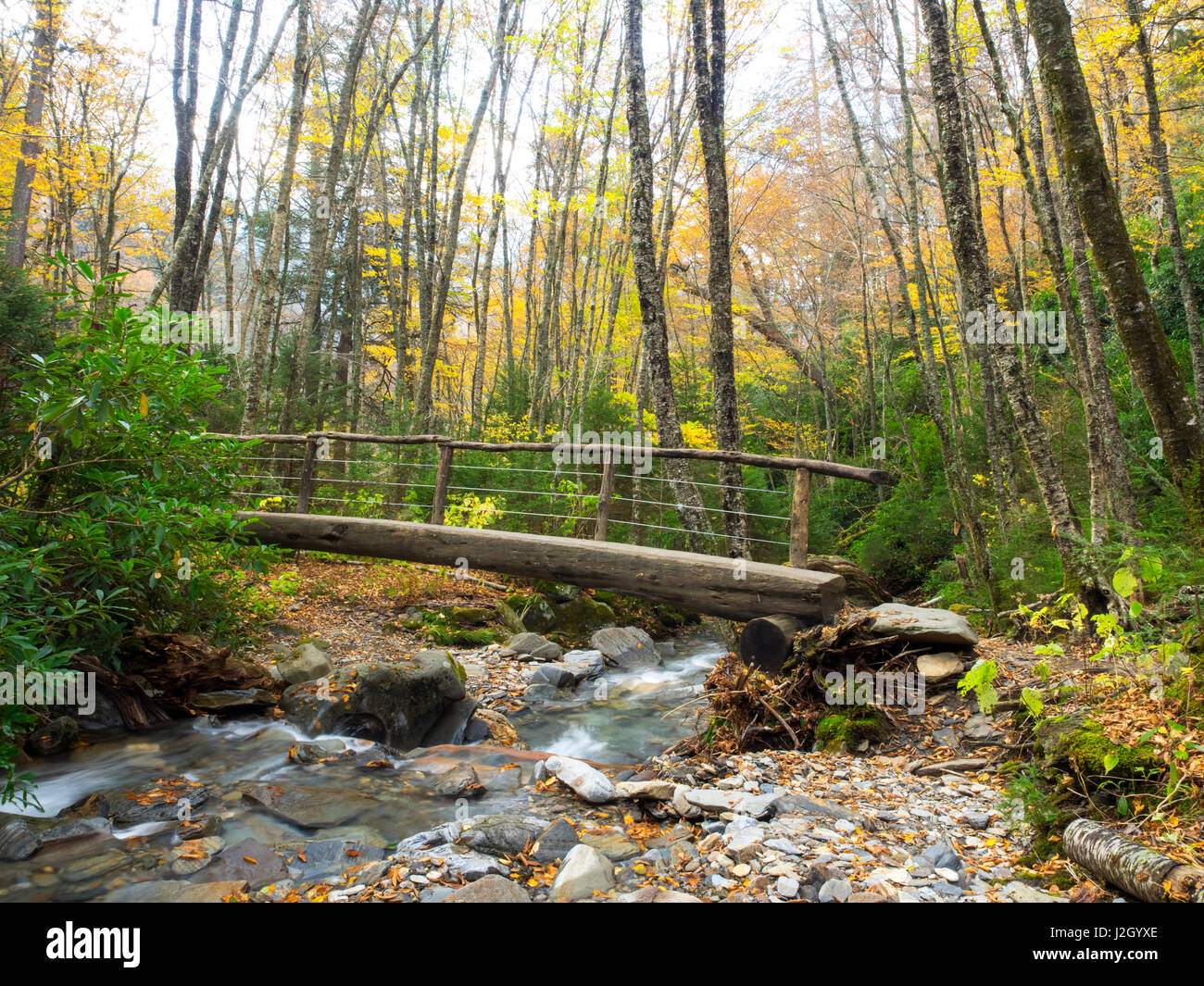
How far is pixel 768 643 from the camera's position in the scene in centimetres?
488

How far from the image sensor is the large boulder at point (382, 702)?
194 inches

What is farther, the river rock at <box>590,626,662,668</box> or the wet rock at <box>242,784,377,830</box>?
the river rock at <box>590,626,662,668</box>

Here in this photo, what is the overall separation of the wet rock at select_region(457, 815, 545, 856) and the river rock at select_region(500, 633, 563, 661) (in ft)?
12.5

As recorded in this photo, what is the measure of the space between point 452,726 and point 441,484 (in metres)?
3.44

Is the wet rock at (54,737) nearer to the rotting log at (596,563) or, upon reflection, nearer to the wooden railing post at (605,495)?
the rotting log at (596,563)

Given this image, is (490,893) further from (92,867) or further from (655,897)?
(92,867)

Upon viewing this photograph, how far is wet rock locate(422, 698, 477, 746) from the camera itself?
498 centimetres

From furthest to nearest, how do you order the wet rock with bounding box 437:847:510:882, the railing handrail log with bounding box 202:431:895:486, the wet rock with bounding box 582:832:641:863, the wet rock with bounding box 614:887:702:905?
the railing handrail log with bounding box 202:431:895:486 → the wet rock with bounding box 582:832:641:863 → the wet rock with bounding box 437:847:510:882 → the wet rock with bounding box 614:887:702:905

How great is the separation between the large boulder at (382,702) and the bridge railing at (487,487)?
2.22 meters

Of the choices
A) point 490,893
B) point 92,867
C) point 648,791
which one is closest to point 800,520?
point 648,791

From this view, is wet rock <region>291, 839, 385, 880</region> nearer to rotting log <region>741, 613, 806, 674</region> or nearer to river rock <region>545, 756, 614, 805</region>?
river rock <region>545, 756, 614, 805</region>

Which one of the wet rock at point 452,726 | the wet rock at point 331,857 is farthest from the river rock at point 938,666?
the wet rock at point 331,857

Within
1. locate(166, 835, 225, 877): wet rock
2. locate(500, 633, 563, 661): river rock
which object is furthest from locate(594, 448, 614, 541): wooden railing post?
locate(166, 835, 225, 877): wet rock
